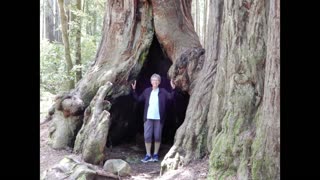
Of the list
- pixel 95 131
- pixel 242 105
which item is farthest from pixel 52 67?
pixel 242 105

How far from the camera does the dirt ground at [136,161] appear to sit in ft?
23.0

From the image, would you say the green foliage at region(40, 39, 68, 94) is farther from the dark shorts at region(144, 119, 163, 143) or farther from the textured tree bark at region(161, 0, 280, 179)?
the textured tree bark at region(161, 0, 280, 179)

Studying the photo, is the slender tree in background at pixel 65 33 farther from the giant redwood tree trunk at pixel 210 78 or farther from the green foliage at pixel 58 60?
the giant redwood tree trunk at pixel 210 78

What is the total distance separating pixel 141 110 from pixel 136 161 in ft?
6.79

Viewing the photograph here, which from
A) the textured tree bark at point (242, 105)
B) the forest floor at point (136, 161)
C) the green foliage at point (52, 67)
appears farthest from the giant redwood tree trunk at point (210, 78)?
the green foliage at point (52, 67)

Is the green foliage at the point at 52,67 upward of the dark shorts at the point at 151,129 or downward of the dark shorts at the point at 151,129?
upward

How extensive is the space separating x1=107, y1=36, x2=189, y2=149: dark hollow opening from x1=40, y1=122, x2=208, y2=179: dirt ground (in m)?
0.29

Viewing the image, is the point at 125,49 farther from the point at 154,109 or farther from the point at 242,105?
the point at 242,105

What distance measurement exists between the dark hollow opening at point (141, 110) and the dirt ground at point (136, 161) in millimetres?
295

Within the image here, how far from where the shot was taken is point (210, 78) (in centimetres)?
781
